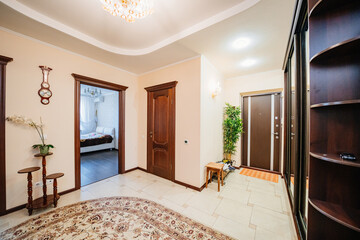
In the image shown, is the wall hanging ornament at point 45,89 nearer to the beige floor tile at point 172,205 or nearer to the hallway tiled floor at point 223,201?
the hallway tiled floor at point 223,201

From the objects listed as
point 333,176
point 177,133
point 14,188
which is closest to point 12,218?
point 14,188

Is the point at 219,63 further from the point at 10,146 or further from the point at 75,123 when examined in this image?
the point at 10,146

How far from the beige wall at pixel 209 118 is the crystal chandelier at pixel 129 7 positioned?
1496 millimetres

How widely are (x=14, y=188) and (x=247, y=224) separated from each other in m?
3.54

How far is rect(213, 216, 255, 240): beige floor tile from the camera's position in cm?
161

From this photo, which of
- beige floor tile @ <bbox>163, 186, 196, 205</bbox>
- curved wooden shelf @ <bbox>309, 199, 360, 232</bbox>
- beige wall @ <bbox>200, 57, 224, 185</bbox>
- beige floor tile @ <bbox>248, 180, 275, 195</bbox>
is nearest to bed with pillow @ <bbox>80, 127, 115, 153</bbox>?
beige floor tile @ <bbox>163, 186, 196, 205</bbox>

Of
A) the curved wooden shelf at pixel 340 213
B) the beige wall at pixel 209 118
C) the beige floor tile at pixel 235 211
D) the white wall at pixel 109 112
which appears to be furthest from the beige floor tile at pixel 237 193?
the white wall at pixel 109 112

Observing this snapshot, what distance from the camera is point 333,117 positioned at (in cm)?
97

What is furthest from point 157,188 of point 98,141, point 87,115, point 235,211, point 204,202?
point 87,115

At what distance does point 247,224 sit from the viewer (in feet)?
5.88

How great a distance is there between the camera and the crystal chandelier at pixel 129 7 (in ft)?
4.71

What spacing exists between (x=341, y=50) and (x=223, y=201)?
2411 mm

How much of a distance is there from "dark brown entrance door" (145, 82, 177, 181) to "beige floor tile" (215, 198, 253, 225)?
47.6 inches

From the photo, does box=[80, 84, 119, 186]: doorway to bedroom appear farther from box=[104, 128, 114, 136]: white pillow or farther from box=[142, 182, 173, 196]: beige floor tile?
box=[142, 182, 173, 196]: beige floor tile
